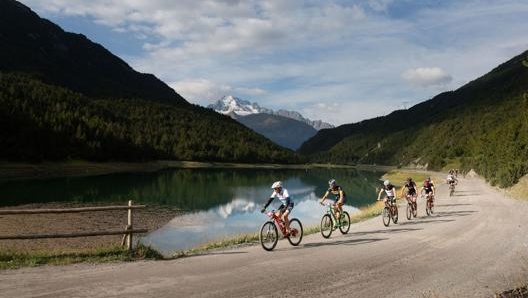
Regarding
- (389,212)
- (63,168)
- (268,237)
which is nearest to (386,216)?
(389,212)

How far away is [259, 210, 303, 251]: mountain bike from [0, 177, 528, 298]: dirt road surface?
15.2 inches

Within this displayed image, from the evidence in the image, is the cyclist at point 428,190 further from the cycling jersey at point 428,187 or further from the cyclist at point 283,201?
the cyclist at point 283,201

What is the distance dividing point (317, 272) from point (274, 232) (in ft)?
16.6

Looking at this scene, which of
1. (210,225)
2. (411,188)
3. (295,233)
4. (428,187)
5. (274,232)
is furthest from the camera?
(210,225)

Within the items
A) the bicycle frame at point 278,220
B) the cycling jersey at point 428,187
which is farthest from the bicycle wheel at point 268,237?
the cycling jersey at point 428,187

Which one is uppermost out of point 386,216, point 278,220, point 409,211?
point 278,220

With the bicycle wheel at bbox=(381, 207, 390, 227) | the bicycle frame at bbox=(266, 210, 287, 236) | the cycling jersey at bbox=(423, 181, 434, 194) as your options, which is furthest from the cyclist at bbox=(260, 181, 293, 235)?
the cycling jersey at bbox=(423, 181, 434, 194)

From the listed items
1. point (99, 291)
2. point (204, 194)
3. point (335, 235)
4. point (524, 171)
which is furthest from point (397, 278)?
point (204, 194)

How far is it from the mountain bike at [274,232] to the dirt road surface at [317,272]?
1.26 ft

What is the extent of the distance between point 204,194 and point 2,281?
68304 millimetres

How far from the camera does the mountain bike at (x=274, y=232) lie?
20.5 metres

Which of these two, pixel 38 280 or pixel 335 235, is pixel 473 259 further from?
pixel 38 280

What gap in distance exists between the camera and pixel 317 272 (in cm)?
1594

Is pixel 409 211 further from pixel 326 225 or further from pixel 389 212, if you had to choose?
pixel 326 225
